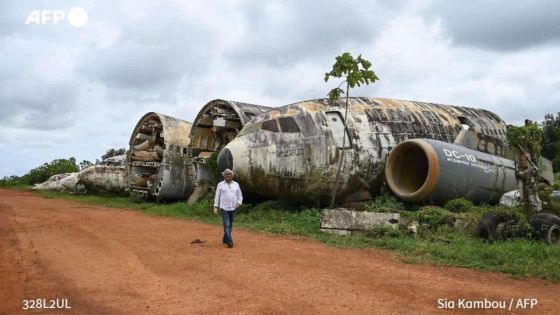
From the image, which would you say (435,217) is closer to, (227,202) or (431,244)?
(431,244)

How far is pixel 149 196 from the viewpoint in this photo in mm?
26031

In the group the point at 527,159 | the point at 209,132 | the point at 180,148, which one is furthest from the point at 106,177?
the point at 527,159

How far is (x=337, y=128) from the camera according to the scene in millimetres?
15555

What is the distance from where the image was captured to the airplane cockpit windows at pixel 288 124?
15.5 metres

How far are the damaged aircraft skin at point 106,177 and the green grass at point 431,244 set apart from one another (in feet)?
44.7

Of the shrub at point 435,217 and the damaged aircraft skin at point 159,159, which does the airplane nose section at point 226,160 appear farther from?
the damaged aircraft skin at point 159,159

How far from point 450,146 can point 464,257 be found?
564cm

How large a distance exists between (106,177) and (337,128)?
18967 millimetres

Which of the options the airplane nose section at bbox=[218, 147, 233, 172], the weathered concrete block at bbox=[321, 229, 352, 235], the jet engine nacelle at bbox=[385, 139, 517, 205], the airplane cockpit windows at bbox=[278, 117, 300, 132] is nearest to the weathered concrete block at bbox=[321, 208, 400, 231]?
the weathered concrete block at bbox=[321, 229, 352, 235]

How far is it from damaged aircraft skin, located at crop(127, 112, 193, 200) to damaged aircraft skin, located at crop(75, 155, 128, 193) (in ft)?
7.93

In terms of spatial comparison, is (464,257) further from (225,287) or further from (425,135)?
(425,135)

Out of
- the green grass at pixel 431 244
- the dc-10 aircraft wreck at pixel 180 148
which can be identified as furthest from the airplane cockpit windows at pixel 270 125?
the dc-10 aircraft wreck at pixel 180 148

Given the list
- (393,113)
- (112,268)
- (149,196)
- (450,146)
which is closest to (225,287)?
(112,268)

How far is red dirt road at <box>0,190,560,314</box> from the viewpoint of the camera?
6.44 metres
